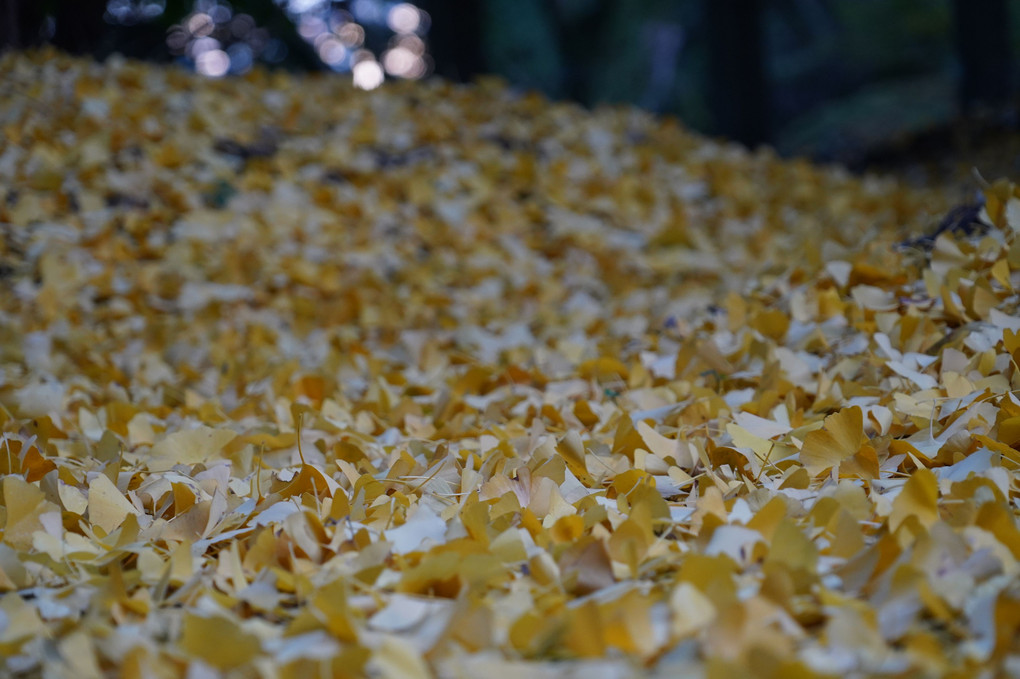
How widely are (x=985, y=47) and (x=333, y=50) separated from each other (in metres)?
6.70

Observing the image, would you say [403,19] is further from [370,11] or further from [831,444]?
[831,444]

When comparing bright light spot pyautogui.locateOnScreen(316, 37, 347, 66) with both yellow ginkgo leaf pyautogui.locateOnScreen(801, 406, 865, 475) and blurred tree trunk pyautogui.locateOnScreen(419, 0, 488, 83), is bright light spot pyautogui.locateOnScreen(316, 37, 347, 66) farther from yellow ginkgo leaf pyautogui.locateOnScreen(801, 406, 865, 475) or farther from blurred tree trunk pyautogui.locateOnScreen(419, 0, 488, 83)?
yellow ginkgo leaf pyautogui.locateOnScreen(801, 406, 865, 475)

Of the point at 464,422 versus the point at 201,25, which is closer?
the point at 464,422

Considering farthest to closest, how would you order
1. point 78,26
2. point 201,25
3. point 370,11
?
point 370,11 < point 201,25 < point 78,26

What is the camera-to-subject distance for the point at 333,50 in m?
9.11

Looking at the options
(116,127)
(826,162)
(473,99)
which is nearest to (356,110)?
(473,99)

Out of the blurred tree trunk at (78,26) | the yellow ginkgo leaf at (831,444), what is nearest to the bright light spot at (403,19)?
the blurred tree trunk at (78,26)

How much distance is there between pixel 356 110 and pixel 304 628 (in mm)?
3096

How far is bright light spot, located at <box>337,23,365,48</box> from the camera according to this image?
8.49 m

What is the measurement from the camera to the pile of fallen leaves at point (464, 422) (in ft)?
1.99

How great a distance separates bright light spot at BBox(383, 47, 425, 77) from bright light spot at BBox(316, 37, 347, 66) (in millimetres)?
532

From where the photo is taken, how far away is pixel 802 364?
123cm

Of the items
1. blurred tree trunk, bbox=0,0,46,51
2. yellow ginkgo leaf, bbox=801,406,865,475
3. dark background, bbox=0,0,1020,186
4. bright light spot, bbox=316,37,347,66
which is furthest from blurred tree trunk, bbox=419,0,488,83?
yellow ginkgo leaf, bbox=801,406,865,475

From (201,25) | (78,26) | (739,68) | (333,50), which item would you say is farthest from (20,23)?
(333,50)
